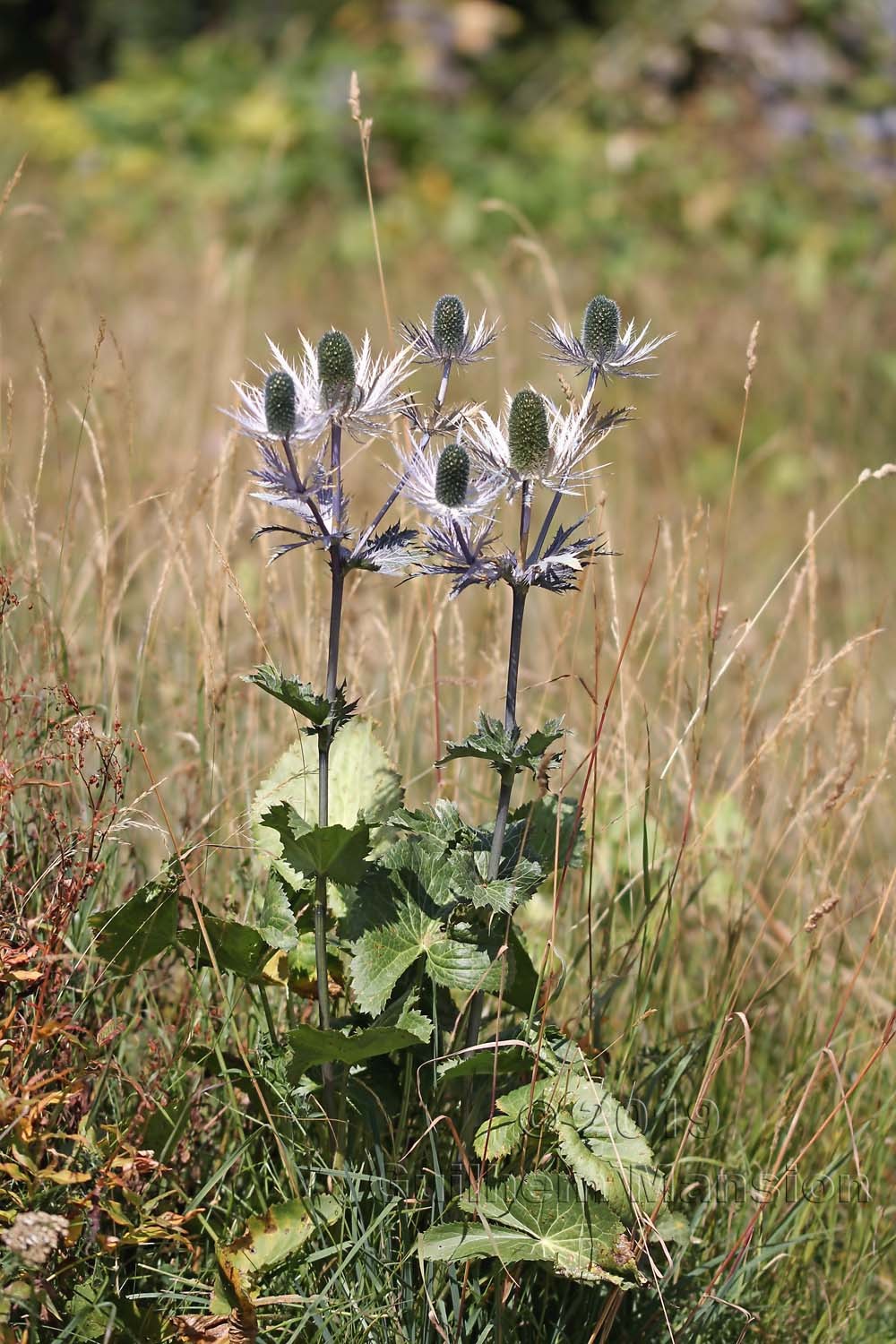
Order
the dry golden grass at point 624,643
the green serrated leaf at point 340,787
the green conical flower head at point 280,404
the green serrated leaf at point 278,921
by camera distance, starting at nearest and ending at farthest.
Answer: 1. the green conical flower head at point 280,404
2. the green serrated leaf at point 278,921
3. the green serrated leaf at point 340,787
4. the dry golden grass at point 624,643

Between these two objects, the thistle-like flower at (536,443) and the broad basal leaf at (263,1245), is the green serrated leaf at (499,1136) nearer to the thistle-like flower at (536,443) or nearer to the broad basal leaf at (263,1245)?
the broad basal leaf at (263,1245)

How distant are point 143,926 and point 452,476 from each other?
0.57 meters

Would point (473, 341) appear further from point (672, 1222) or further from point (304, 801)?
point (672, 1222)

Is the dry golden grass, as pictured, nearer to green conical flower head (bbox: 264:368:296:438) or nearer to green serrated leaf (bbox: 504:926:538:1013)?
green serrated leaf (bbox: 504:926:538:1013)

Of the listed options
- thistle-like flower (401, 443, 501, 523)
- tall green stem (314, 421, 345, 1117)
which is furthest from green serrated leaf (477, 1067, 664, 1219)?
thistle-like flower (401, 443, 501, 523)

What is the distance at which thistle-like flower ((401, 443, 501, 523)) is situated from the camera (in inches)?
45.9

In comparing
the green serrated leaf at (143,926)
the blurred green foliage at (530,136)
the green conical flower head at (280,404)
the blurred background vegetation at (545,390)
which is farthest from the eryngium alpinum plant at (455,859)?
the blurred green foliage at (530,136)

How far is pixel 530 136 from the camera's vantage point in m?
6.53

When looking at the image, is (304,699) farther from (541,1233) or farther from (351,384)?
(541,1233)

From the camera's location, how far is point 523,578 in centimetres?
119

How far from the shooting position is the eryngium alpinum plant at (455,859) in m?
1.20

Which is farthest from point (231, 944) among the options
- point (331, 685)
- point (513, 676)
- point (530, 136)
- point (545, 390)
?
point (530, 136)

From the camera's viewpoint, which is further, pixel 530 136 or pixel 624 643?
pixel 530 136

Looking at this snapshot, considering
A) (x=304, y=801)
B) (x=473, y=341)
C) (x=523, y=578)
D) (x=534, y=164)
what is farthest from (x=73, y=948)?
(x=534, y=164)
